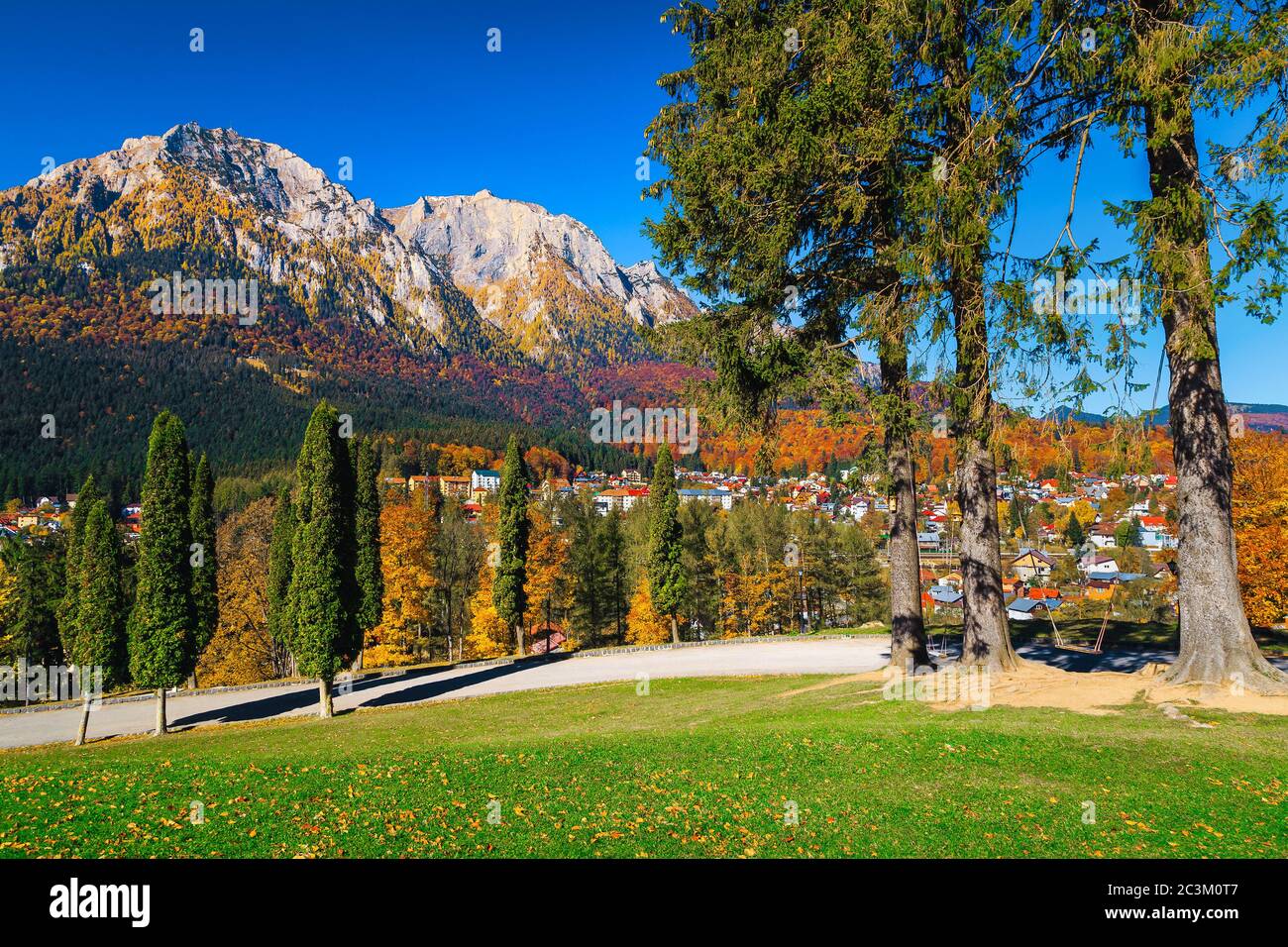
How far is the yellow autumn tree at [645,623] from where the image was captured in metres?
42.5

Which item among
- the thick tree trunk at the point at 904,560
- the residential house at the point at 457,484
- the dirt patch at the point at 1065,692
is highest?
the residential house at the point at 457,484

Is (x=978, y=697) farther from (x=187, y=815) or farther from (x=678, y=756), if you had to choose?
(x=187, y=815)

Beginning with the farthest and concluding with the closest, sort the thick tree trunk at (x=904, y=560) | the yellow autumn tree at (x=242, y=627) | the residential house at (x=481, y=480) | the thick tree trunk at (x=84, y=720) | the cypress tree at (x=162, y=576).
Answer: the residential house at (x=481, y=480)
the yellow autumn tree at (x=242, y=627)
the cypress tree at (x=162, y=576)
the thick tree trunk at (x=84, y=720)
the thick tree trunk at (x=904, y=560)

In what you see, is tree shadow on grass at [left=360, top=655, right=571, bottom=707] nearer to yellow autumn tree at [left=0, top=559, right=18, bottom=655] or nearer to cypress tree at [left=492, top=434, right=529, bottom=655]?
cypress tree at [left=492, top=434, right=529, bottom=655]

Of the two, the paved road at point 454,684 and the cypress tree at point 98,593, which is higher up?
the cypress tree at point 98,593

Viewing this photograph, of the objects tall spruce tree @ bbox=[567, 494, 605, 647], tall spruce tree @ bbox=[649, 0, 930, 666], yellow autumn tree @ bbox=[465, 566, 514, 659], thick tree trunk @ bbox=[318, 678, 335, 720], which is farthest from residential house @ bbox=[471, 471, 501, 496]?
tall spruce tree @ bbox=[649, 0, 930, 666]

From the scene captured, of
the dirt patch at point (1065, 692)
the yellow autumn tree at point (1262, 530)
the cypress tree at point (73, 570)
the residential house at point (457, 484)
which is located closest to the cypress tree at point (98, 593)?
the cypress tree at point (73, 570)

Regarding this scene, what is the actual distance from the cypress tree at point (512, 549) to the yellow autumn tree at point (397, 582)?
421 centimetres

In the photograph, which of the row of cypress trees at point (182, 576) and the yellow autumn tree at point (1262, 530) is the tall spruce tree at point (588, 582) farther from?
the yellow autumn tree at point (1262, 530)

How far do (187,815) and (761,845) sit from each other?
221 inches

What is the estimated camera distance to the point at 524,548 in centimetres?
3456

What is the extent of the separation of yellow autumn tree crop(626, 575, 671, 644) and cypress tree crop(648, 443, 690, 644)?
633 centimetres
